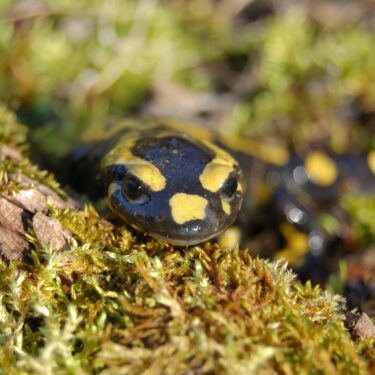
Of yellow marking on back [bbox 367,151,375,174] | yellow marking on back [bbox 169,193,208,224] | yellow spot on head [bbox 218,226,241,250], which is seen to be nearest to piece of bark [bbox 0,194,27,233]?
yellow marking on back [bbox 169,193,208,224]

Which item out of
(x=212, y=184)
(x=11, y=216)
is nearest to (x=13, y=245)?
(x=11, y=216)

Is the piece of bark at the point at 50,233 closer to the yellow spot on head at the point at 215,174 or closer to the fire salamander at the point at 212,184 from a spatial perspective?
the fire salamander at the point at 212,184

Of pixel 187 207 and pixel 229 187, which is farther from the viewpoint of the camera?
pixel 229 187

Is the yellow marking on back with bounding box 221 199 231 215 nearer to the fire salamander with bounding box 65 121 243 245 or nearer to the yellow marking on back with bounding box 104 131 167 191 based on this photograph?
the fire salamander with bounding box 65 121 243 245

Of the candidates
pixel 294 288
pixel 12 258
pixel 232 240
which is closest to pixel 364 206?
pixel 232 240

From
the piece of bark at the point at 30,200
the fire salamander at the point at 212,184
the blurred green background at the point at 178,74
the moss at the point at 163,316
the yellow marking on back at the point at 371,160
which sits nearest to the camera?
the moss at the point at 163,316

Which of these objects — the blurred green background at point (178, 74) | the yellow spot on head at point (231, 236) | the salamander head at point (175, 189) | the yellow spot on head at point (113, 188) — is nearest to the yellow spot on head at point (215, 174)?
the salamander head at point (175, 189)

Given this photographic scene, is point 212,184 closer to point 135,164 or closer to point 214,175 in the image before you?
point 214,175

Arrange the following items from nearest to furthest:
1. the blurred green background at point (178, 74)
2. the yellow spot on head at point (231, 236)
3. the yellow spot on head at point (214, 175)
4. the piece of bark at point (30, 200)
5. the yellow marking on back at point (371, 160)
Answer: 1. the piece of bark at point (30, 200)
2. the yellow spot on head at point (214, 175)
3. the yellow spot on head at point (231, 236)
4. the blurred green background at point (178, 74)
5. the yellow marking on back at point (371, 160)
